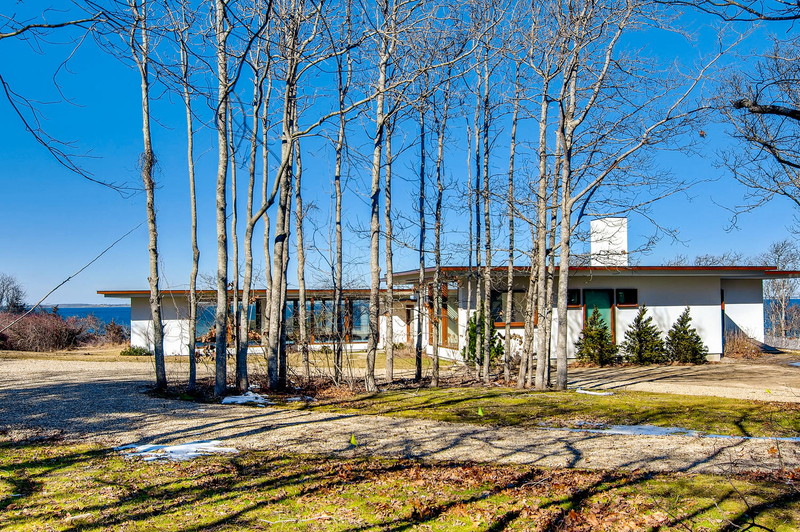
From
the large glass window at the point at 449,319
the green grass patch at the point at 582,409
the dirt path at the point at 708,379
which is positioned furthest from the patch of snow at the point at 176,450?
the large glass window at the point at 449,319

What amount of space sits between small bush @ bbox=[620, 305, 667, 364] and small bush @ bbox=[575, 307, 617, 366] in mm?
688

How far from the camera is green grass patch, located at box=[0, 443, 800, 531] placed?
3539mm

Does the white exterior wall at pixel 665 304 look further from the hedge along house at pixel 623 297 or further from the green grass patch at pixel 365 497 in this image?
the green grass patch at pixel 365 497

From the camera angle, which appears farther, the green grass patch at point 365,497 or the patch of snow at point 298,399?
the patch of snow at point 298,399

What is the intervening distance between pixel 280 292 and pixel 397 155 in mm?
3586

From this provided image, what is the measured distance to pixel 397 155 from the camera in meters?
11.1

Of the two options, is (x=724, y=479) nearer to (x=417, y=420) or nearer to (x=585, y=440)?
(x=585, y=440)

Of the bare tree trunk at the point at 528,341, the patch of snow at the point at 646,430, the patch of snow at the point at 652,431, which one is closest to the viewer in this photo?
the patch of snow at the point at 652,431

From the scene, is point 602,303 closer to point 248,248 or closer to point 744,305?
point 744,305

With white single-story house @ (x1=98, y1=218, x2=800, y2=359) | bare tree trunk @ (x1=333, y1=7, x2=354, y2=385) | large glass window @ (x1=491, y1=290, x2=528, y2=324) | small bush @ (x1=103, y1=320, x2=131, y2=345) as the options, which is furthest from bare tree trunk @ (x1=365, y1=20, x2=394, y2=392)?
small bush @ (x1=103, y1=320, x2=131, y2=345)

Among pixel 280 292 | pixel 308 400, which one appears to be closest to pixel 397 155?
pixel 280 292

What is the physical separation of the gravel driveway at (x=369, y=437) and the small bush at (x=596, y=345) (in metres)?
10.9

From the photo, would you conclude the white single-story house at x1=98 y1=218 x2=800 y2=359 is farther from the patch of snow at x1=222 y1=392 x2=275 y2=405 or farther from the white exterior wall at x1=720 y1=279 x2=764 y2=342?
the patch of snow at x1=222 y1=392 x2=275 y2=405

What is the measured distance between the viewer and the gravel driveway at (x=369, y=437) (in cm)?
523
